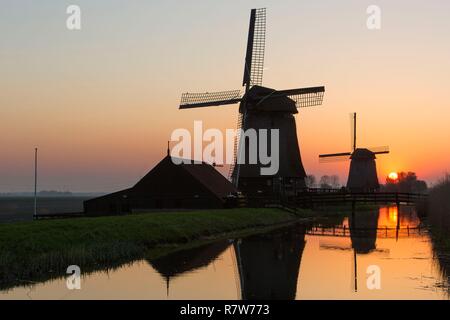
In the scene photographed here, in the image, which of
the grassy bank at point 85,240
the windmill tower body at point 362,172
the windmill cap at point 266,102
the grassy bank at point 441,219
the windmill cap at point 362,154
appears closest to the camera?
the grassy bank at point 85,240

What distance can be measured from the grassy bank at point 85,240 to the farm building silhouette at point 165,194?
10550mm

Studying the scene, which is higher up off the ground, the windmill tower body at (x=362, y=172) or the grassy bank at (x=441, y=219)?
the windmill tower body at (x=362, y=172)

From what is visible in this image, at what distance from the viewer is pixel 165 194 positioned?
1773 inches

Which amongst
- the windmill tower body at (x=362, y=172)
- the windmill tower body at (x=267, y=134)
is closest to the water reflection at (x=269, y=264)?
the windmill tower body at (x=267, y=134)

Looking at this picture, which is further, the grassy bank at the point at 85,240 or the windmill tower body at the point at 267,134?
the windmill tower body at the point at 267,134

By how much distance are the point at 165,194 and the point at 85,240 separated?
22.2 metres

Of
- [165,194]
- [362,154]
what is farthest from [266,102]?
[362,154]

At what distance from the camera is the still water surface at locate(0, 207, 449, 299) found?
15773mm

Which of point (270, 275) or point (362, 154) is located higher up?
point (362, 154)

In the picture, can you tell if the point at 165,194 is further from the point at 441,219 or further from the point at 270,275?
the point at 270,275

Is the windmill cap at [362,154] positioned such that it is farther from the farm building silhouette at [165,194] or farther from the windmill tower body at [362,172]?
the farm building silhouette at [165,194]

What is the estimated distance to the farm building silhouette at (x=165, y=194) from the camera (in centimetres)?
4459

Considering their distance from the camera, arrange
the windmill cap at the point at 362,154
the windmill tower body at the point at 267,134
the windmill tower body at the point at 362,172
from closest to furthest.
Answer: the windmill tower body at the point at 267,134 < the windmill tower body at the point at 362,172 < the windmill cap at the point at 362,154

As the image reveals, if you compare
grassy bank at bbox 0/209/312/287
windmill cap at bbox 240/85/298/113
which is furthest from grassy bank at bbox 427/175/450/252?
windmill cap at bbox 240/85/298/113
